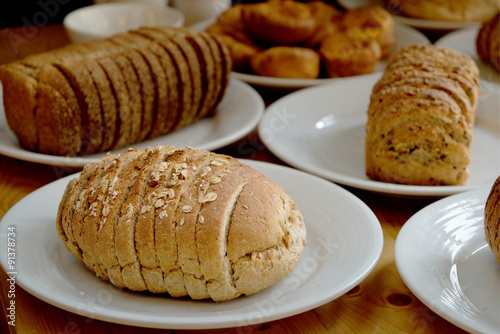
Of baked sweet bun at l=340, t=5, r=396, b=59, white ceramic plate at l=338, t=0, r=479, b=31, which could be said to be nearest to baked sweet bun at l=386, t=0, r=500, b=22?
white ceramic plate at l=338, t=0, r=479, b=31

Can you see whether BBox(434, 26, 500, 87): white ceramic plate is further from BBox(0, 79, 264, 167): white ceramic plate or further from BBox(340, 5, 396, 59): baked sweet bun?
BBox(0, 79, 264, 167): white ceramic plate

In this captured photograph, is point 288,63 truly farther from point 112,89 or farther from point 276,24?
point 112,89

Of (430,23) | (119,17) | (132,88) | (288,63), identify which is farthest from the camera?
(430,23)

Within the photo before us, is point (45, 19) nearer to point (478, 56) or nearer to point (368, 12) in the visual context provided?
point (368, 12)

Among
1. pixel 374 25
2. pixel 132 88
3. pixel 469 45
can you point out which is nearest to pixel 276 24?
pixel 374 25

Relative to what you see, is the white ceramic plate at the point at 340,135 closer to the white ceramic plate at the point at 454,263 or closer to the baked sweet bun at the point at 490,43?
the white ceramic plate at the point at 454,263

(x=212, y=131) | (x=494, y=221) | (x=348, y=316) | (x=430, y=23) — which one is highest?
(x=494, y=221)

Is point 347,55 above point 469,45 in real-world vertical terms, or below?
above
